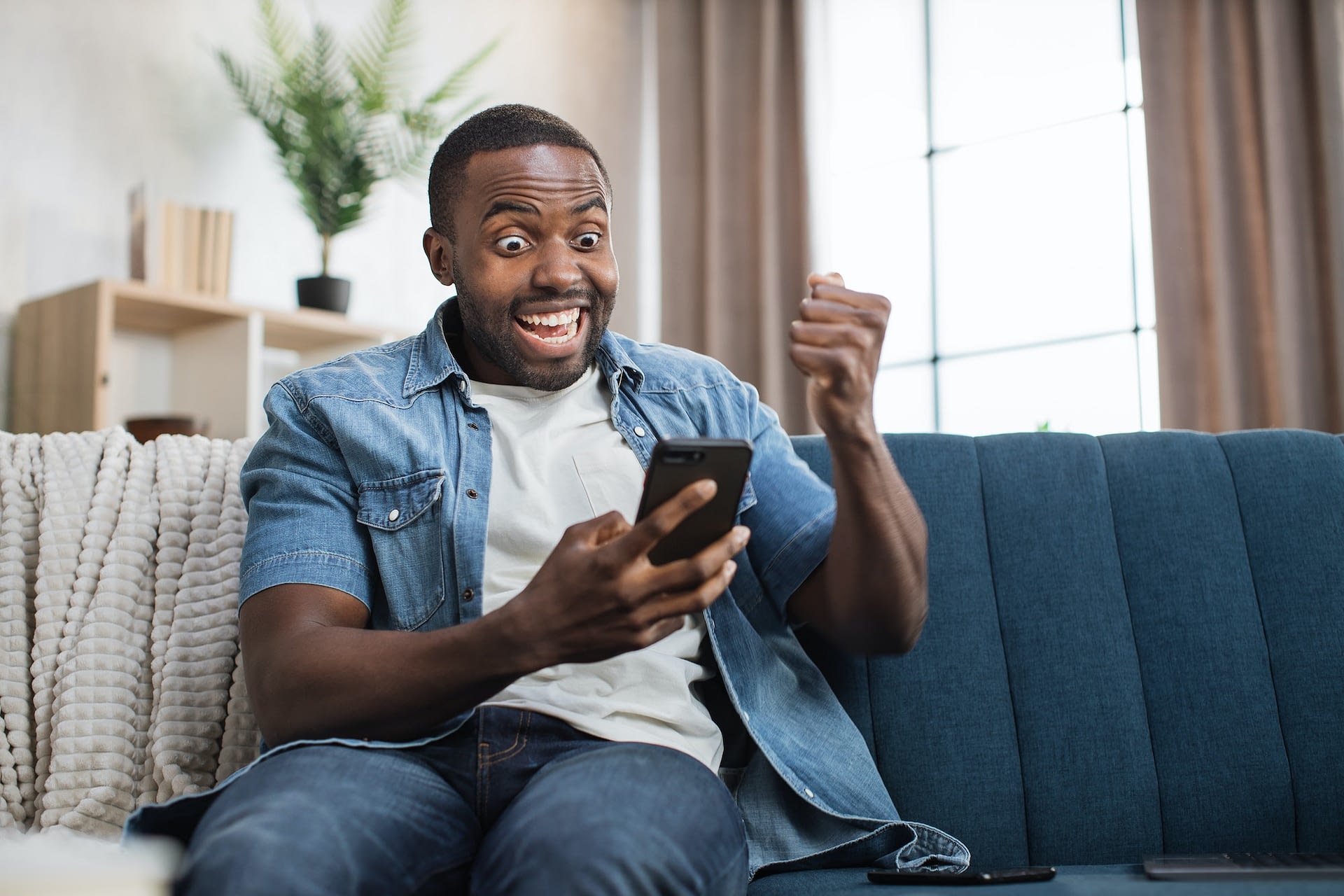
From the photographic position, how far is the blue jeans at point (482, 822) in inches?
33.3

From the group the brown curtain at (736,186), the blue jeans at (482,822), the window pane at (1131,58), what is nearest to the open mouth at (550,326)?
the blue jeans at (482,822)

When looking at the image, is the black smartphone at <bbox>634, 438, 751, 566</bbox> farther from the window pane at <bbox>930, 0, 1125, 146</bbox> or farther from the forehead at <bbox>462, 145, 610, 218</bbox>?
the window pane at <bbox>930, 0, 1125, 146</bbox>

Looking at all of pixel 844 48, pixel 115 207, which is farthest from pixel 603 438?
pixel 844 48

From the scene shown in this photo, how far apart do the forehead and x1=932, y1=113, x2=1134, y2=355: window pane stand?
2235mm

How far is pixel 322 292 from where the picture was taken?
9.59 ft

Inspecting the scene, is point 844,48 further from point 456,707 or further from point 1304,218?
point 456,707

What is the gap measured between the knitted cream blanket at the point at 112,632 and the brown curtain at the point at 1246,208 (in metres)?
2.29

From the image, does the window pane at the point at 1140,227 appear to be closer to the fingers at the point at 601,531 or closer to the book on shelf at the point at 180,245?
the book on shelf at the point at 180,245

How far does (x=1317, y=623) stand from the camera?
1.35m

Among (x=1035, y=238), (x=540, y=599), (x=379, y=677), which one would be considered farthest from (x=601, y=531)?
(x=1035, y=238)

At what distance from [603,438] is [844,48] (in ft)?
8.99

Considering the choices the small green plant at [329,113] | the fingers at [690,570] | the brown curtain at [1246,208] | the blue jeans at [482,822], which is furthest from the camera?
the small green plant at [329,113]

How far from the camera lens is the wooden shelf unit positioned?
2.49 metres

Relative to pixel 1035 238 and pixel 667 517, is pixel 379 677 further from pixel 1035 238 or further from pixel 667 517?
pixel 1035 238
